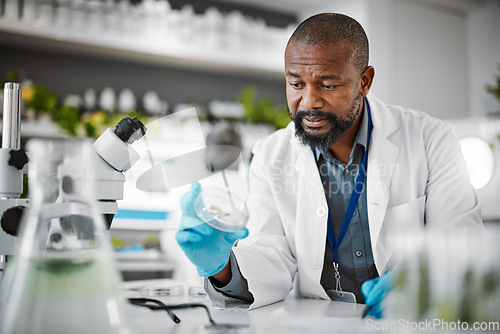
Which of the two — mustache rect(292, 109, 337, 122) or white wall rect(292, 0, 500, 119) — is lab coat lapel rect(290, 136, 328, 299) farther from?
white wall rect(292, 0, 500, 119)

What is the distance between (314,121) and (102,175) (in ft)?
2.15

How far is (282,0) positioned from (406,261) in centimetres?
399

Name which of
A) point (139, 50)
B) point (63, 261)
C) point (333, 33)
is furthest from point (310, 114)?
point (139, 50)

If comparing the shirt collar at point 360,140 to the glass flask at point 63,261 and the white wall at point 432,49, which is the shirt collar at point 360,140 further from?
the white wall at point 432,49

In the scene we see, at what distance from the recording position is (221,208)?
36.0 inches

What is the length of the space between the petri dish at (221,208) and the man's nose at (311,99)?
46cm

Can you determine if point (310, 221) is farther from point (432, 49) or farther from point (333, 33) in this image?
point (432, 49)

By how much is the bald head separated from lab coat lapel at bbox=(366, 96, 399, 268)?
201mm

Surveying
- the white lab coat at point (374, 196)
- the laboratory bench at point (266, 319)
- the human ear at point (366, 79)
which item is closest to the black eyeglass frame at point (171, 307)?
the laboratory bench at point (266, 319)

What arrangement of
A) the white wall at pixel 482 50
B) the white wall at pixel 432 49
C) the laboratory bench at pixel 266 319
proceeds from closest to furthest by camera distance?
the laboratory bench at pixel 266 319 < the white wall at pixel 432 49 < the white wall at pixel 482 50

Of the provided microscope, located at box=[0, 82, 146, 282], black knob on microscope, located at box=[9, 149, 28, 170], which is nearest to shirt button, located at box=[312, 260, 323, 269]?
microscope, located at box=[0, 82, 146, 282]

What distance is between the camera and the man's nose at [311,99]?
4.25ft

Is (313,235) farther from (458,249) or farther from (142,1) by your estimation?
(142,1)

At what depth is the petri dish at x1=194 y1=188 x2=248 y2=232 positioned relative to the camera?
0.90 metres
